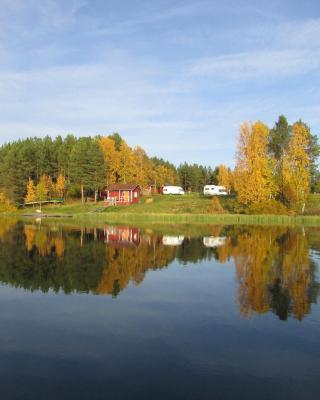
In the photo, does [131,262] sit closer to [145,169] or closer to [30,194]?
[30,194]

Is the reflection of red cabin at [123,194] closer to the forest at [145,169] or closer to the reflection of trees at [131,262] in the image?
the forest at [145,169]

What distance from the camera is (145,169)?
367 ft

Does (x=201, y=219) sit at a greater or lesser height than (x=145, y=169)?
lesser

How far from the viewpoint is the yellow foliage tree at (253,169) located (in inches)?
2758

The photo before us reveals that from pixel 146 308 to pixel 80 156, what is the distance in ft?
262

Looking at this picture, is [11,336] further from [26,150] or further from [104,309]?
[26,150]

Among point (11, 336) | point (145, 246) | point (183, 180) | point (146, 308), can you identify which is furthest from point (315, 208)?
point (183, 180)

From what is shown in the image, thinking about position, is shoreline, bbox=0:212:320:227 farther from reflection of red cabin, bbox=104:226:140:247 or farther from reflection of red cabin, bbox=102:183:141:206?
reflection of red cabin, bbox=104:226:140:247

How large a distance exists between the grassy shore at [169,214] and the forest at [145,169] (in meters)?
3.83

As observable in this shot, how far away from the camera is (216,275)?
24484 mm

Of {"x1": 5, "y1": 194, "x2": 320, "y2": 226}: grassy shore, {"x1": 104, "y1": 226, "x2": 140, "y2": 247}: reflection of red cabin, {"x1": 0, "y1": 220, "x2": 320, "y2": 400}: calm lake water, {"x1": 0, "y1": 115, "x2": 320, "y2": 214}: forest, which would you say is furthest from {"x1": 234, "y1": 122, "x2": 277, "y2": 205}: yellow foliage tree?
{"x1": 0, "y1": 220, "x2": 320, "y2": 400}: calm lake water

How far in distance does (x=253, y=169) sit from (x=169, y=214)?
16.6 meters

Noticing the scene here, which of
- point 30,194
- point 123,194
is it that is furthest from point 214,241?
point 30,194

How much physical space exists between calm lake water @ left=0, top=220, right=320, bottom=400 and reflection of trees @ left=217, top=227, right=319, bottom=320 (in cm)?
9
